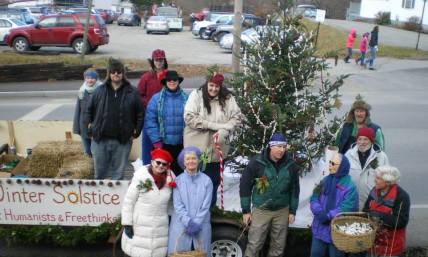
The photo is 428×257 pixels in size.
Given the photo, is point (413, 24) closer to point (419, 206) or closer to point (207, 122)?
point (419, 206)

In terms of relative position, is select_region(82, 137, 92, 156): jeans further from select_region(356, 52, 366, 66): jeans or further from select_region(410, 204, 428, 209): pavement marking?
select_region(356, 52, 366, 66): jeans

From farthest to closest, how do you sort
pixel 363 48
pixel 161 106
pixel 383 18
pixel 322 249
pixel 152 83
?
pixel 383 18 → pixel 363 48 → pixel 152 83 → pixel 161 106 → pixel 322 249

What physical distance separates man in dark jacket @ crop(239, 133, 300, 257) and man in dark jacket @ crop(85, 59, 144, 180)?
181 cm

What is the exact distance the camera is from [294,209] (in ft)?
17.3

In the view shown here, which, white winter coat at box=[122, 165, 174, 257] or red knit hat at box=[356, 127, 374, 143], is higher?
red knit hat at box=[356, 127, 374, 143]

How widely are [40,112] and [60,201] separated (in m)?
9.21

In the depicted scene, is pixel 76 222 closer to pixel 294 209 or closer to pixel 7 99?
pixel 294 209

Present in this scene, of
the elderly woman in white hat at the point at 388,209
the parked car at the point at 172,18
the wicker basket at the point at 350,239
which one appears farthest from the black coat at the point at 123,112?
the parked car at the point at 172,18

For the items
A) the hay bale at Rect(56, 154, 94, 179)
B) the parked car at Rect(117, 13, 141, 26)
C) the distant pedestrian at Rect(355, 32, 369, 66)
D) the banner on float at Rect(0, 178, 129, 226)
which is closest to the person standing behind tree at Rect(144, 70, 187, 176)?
the banner on float at Rect(0, 178, 129, 226)

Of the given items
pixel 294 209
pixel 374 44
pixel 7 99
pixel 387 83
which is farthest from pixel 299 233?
pixel 374 44

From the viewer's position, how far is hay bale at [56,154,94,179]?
671 cm

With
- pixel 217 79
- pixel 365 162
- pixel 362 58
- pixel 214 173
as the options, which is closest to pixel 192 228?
pixel 214 173

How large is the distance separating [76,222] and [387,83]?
54.6 feet

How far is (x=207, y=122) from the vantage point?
575 cm
